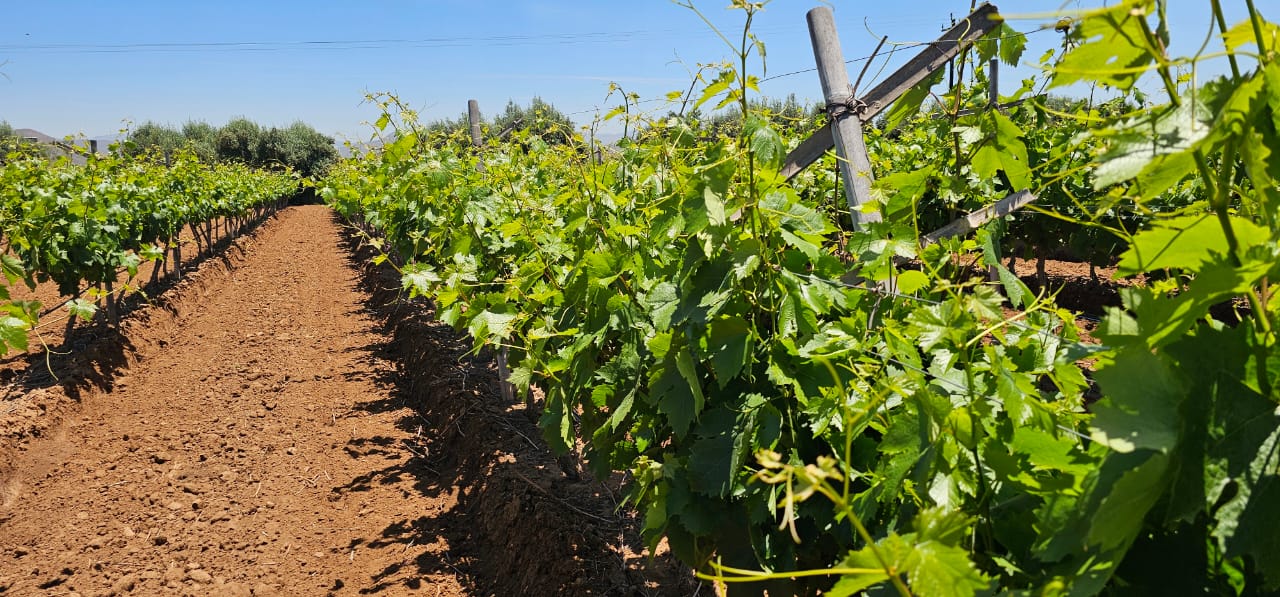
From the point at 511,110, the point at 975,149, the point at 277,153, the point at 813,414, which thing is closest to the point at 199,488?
the point at 813,414

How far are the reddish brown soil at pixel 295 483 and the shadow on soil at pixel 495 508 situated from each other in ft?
0.04

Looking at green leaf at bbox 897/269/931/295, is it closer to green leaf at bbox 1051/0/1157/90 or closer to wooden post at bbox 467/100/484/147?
green leaf at bbox 1051/0/1157/90

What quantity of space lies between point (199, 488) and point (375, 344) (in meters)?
3.46

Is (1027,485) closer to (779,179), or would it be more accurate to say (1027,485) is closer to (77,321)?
(779,179)

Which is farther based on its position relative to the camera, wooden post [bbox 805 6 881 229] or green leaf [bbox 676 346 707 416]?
wooden post [bbox 805 6 881 229]

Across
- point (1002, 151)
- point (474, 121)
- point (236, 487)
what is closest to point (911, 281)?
point (1002, 151)

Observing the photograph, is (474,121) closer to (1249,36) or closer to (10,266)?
(10,266)

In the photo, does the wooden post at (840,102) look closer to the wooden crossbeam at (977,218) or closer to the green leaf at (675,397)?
the wooden crossbeam at (977,218)

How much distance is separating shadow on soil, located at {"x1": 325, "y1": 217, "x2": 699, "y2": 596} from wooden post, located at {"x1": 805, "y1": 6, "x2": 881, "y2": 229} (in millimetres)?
1814

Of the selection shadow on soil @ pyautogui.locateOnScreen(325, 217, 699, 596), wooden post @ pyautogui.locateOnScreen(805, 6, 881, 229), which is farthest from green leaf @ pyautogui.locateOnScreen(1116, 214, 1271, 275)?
shadow on soil @ pyautogui.locateOnScreen(325, 217, 699, 596)

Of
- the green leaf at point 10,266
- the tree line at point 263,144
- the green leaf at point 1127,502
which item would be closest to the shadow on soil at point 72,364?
the green leaf at point 10,266

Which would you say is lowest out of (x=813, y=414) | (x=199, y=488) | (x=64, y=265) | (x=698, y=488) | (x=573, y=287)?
(x=199, y=488)

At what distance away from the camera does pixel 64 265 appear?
7.39 m

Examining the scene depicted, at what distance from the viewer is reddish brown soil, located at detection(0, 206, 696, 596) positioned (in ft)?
11.9
